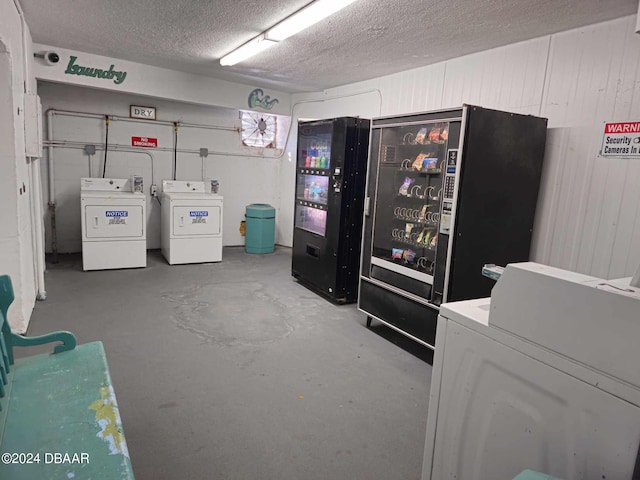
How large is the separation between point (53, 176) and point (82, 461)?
5509 millimetres

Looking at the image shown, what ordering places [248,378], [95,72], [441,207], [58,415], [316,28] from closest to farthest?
[58,415] < [248,378] < [441,207] < [316,28] < [95,72]

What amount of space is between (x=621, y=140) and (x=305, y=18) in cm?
247

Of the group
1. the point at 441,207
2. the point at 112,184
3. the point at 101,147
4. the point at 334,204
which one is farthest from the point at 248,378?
the point at 101,147

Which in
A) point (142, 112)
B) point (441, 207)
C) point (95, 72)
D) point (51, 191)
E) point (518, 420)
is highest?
point (95, 72)

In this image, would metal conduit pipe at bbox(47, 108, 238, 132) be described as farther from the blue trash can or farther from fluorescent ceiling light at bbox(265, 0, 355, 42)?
fluorescent ceiling light at bbox(265, 0, 355, 42)

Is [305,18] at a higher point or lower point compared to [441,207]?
higher

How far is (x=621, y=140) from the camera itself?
9.39 feet

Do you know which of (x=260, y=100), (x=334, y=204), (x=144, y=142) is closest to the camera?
(x=334, y=204)

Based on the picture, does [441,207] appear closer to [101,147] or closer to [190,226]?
[190,226]

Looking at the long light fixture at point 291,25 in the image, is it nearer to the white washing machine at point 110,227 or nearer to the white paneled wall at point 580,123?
the white paneled wall at point 580,123

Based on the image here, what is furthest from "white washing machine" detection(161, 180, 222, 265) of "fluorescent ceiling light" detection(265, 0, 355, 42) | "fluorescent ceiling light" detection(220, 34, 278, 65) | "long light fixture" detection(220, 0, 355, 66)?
"fluorescent ceiling light" detection(265, 0, 355, 42)

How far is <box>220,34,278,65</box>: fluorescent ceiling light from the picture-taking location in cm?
382

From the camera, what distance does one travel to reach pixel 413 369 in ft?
10.2

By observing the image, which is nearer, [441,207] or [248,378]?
[248,378]
